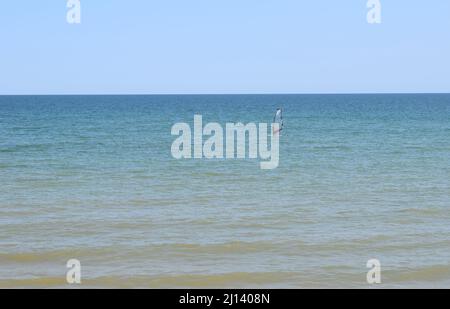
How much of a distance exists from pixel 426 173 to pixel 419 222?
29.6ft

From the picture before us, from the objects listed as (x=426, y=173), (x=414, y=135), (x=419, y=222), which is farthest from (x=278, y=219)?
(x=414, y=135)

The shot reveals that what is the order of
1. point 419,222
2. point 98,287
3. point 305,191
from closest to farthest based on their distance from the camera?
point 98,287, point 419,222, point 305,191

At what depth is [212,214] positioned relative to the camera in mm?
16328

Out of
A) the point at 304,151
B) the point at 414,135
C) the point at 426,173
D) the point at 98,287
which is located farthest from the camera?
the point at 414,135

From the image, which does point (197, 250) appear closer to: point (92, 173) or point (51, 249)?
point (51, 249)

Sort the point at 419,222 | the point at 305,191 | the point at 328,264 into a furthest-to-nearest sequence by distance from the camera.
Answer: the point at 305,191 < the point at 419,222 < the point at 328,264

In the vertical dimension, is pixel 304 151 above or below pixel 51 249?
above

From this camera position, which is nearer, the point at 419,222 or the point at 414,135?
the point at 419,222

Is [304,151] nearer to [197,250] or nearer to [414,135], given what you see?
[414,135]
